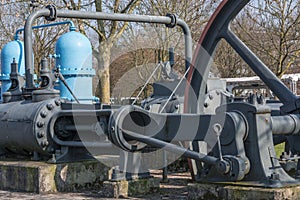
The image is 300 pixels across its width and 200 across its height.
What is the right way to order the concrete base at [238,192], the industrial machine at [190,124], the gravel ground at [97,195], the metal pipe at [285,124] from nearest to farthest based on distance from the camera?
the concrete base at [238,192] < the industrial machine at [190,124] < the metal pipe at [285,124] < the gravel ground at [97,195]

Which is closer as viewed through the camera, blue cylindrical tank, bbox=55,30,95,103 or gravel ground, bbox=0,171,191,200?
gravel ground, bbox=0,171,191,200

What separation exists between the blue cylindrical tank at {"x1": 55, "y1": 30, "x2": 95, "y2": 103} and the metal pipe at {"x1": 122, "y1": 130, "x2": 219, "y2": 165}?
531 centimetres

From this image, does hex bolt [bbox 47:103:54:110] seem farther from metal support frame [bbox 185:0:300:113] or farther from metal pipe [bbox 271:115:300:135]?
metal pipe [bbox 271:115:300:135]

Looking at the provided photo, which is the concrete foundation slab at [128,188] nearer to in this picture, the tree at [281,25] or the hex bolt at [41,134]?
the hex bolt at [41,134]

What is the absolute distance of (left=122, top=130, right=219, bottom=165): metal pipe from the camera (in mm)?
5457

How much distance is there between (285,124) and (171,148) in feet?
3.52

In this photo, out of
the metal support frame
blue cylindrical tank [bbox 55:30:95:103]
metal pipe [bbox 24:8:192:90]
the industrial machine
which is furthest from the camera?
blue cylindrical tank [bbox 55:30:95:103]

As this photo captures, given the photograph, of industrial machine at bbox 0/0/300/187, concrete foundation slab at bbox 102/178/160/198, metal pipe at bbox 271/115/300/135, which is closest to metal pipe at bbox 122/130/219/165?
industrial machine at bbox 0/0/300/187

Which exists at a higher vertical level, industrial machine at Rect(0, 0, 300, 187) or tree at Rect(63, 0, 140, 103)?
tree at Rect(63, 0, 140, 103)

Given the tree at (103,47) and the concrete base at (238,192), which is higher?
the tree at (103,47)

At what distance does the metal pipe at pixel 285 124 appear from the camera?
18.1 feet

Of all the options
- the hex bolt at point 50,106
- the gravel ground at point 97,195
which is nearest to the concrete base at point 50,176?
the gravel ground at point 97,195

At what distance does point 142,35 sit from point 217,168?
724 inches

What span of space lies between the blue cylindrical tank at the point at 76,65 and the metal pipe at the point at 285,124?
580cm
